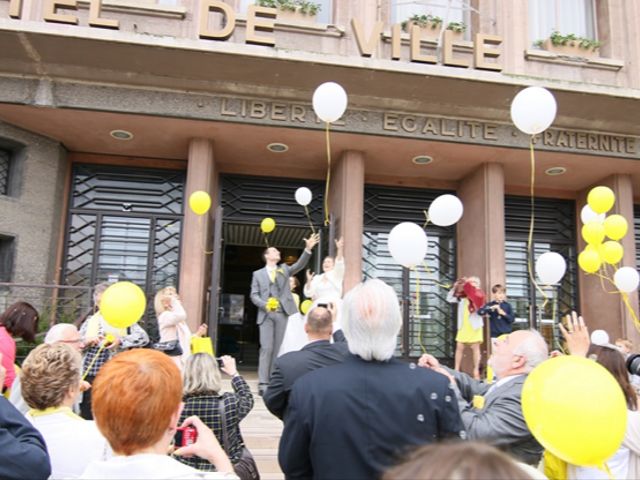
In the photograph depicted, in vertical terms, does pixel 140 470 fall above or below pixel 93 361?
above

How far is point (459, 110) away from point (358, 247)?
300cm

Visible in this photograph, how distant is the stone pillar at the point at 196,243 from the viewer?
9086 mm

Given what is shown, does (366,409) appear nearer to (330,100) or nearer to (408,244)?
(408,244)

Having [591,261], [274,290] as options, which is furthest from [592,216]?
[274,290]

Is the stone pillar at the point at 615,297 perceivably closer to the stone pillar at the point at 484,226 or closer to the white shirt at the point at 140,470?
the stone pillar at the point at 484,226

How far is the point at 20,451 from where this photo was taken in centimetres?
199

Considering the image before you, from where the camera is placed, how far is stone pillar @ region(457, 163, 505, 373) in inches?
393

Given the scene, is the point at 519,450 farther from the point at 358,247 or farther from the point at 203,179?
the point at 203,179

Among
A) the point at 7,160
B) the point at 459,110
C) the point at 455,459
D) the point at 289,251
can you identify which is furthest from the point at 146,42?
the point at 289,251

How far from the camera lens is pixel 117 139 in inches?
389

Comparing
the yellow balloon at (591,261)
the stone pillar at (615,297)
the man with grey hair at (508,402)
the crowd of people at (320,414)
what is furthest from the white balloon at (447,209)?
the stone pillar at (615,297)

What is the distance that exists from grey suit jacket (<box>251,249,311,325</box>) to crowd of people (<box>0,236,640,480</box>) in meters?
4.20

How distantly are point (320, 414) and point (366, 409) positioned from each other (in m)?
0.17

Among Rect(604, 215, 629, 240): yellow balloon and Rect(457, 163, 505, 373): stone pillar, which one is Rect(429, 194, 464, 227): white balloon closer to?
Rect(604, 215, 629, 240): yellow balloon
